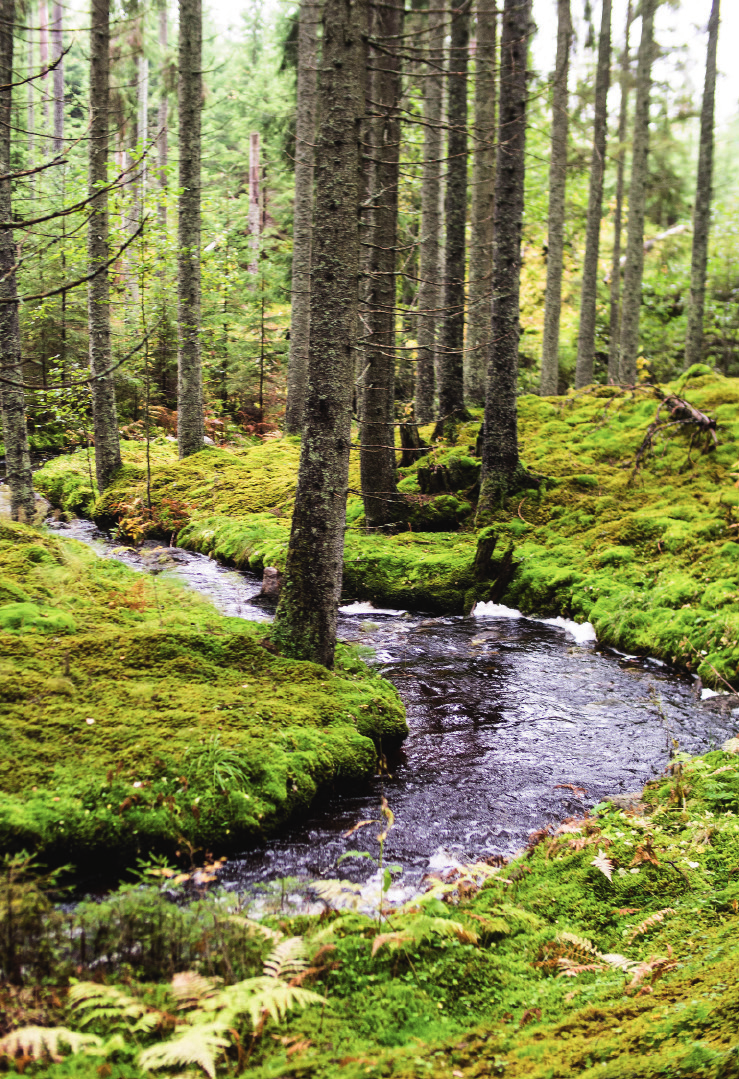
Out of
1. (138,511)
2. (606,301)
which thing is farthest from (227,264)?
(606,301)

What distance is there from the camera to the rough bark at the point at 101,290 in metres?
13.1

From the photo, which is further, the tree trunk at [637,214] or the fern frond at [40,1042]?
the tree trunk at [637,214]

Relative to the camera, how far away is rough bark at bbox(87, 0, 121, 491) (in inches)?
516

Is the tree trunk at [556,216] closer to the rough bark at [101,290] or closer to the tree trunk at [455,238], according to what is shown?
the tree trunk at [455,238]

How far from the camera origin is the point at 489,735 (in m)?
6.70

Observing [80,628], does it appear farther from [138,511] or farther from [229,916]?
[138,511]

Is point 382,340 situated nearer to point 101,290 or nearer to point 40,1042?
point 101,290

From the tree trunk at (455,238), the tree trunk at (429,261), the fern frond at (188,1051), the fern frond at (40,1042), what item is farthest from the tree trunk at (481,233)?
the fern frond at (40,1042)

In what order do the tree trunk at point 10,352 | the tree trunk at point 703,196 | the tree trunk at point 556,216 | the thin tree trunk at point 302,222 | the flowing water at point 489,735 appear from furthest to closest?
the tree trunk at point 556,216
the tree trunk at point 703,196
the thin tree trunk at point 302,222
the tree trunk at point 10,352
the flowing water at point 489,735

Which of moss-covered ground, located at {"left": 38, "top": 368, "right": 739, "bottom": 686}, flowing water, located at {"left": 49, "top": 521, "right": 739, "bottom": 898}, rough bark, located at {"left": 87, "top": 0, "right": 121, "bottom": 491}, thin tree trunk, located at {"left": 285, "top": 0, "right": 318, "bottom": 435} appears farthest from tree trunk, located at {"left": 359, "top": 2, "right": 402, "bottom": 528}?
thin tree trunk, located at {"left": 285, "top": 0, "right": 318, "bottom": 435}

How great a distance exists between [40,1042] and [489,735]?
4.99 m

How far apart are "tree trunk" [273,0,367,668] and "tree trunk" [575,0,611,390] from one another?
14.3 m

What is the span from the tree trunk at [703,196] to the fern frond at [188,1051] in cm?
1890

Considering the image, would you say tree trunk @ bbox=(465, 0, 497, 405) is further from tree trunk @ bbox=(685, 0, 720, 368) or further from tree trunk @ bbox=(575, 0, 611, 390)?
tree trunk @ bbox=(685, 0, 720, 368)
